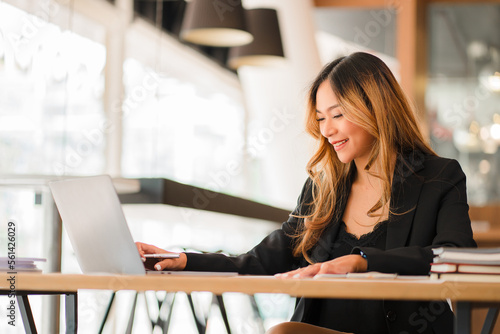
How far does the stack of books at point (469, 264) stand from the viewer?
1.22 metres

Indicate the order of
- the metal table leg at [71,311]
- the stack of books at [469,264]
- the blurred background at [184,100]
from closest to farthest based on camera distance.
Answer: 1. the stack of books at [469,264]
2. the metal table leg at [71,311]
3. the blurred background at [184,100]

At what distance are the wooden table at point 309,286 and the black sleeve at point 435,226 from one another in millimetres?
233

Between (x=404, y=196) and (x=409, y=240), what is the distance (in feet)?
0.40

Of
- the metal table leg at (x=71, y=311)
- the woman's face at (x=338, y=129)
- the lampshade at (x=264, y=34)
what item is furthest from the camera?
the lampshade at (x=264, y=34)

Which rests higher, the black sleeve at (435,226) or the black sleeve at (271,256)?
the black sleeve at (435,226)

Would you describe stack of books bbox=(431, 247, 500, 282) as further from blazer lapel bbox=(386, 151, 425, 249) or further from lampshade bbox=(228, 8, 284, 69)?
lampshade bbox=(228, 8, 284, 69)

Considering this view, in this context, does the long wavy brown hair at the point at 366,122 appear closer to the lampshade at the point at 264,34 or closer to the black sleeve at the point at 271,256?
the black sleeve at the point at 271,256

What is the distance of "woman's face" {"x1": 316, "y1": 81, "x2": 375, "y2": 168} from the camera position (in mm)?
1808

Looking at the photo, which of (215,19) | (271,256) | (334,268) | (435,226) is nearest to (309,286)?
(334,268)

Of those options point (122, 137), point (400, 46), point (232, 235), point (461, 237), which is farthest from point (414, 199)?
point (232, 235)

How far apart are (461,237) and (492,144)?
15.4 ft

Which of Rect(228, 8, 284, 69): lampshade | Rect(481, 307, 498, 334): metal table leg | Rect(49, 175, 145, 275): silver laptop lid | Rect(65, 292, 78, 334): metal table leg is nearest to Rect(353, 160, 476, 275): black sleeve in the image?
Rect(481, 307, 498, 334): metal table leg

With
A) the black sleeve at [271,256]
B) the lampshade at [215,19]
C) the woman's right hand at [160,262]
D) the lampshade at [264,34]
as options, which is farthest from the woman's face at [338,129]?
the lampshade at [264,34]

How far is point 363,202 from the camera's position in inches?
75.6
